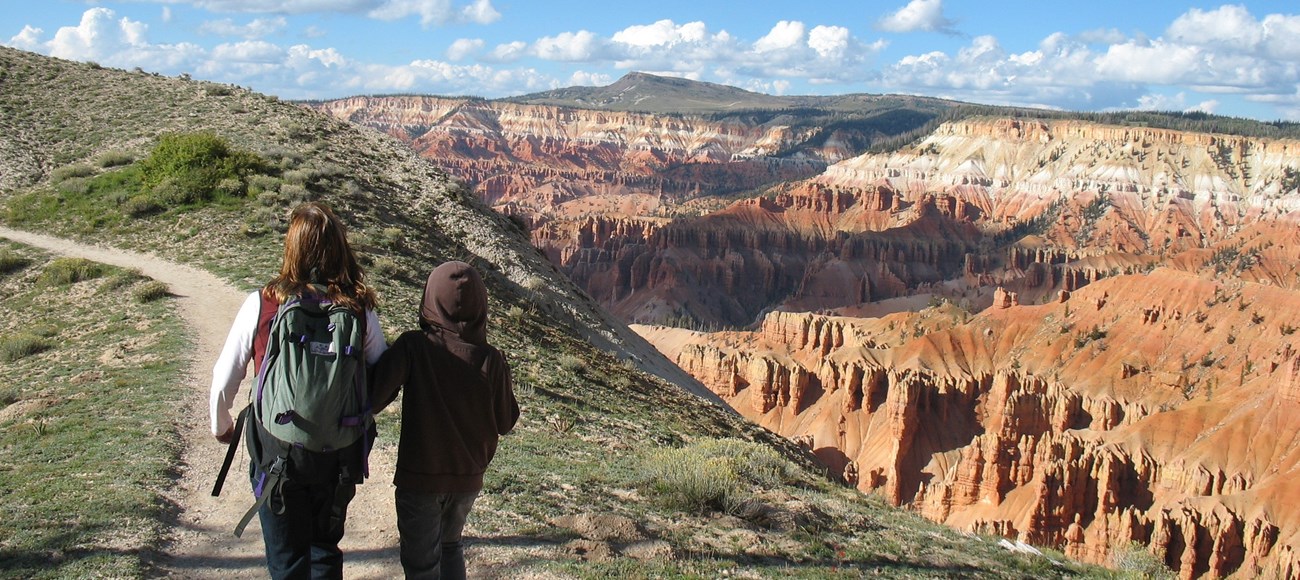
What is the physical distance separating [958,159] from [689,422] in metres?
162

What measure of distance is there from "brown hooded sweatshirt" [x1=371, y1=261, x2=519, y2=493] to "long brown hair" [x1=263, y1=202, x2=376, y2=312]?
1.19 feet

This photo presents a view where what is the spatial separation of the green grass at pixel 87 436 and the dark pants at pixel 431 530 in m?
2.42

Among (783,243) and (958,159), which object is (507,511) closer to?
(783,243)

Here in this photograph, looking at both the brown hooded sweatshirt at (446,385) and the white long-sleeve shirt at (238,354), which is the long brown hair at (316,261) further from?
the brown hooded sweatshirt at (446,385)

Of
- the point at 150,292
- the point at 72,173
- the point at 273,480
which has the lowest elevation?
the point at 150,292

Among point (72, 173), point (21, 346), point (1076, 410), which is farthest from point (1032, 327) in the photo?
point (21, 346)

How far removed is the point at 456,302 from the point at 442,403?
0.55 meters


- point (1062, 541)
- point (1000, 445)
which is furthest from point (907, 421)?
point (1062, 541)

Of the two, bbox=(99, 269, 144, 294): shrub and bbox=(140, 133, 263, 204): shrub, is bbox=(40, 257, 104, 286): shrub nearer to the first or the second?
bbox=(99, 269, 144, 294): shrub

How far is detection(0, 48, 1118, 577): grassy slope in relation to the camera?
8508 mm

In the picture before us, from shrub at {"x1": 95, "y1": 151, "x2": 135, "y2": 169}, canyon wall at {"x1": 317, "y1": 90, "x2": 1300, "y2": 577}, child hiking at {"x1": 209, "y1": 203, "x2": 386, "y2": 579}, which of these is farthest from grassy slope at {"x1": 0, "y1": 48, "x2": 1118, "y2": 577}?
canyon wall at {"x1": 317, "y1": 90, "x2": 1300, "y2": 577}

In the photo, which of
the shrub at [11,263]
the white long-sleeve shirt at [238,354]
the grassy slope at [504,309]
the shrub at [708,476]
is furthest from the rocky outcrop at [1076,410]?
the white long-sleeve shirt at [238,354]

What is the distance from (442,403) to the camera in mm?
5129

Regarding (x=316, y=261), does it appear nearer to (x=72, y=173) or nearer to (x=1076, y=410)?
(x=72, y=173)
